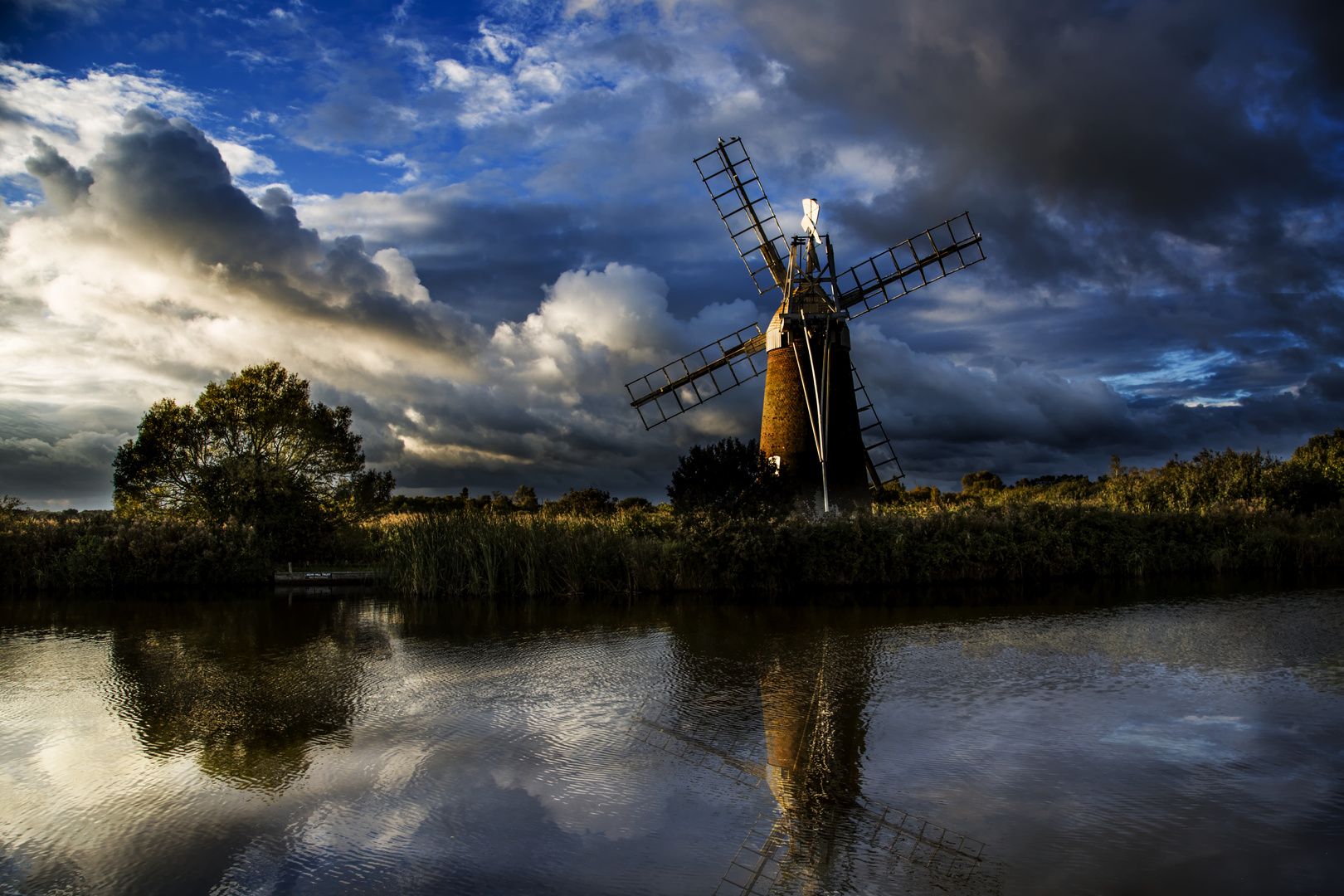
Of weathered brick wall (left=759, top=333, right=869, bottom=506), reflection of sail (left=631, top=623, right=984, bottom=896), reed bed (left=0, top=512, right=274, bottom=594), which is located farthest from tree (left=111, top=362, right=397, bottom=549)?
reflection of sail (left=631, top=623, right=984, bottom=896)

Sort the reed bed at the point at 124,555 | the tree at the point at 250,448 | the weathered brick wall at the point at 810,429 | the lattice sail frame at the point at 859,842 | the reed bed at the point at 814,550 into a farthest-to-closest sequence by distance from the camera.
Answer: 1. the tree at the point at 250,448
2. the weathered brick wall at the point at 810,429
3. the reed bed at the point at 124,555
4. the reed bed at the point at 814,550
5. the lattice sail frame at the point at 859,842

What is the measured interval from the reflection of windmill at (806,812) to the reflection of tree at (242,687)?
233 centimetres

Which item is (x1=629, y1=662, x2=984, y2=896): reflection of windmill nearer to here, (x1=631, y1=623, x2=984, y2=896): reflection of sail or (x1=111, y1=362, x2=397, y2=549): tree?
(x1=631, y1=623, x2=984, y2=896): reflection of sail

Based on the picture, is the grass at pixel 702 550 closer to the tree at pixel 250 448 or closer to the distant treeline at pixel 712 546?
the distant treeline at pixel 712 546

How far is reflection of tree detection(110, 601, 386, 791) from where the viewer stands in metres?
4.91

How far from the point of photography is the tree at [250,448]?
838 inches

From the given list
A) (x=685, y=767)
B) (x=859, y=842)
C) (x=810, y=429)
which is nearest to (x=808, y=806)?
(x=859, y=842)

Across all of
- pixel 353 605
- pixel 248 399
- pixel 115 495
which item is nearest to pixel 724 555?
pixel 353 605

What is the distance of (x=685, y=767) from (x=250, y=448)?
76.0ft

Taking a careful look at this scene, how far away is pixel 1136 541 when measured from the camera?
1648 cm

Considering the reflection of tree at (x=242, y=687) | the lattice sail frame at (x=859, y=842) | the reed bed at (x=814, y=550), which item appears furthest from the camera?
the reed bed at (x=814, y=550)

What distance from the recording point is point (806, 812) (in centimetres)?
379

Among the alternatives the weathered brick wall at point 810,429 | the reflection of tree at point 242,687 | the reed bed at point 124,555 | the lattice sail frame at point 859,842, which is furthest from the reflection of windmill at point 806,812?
the reed bed at point 124,555

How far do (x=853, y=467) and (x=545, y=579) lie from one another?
8.91m
